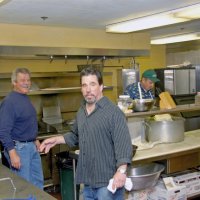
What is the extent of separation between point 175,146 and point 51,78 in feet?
8.60

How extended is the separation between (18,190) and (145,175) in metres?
1.34

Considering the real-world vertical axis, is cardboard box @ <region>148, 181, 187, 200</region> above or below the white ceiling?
below

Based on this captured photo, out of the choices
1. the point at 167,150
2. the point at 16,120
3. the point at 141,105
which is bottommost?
the point at 167,150

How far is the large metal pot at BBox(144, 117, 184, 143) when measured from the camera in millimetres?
3574

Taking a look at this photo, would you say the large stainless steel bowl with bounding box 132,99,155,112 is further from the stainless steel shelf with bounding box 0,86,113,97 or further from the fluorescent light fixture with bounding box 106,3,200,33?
the stainless steel shelf with bounding box 0,86,113,97

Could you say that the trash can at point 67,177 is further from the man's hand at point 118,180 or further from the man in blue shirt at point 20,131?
Answer: the man's hand at point 118,180

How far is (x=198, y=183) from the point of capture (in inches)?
144

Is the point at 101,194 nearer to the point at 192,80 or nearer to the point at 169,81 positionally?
the point at 169,81

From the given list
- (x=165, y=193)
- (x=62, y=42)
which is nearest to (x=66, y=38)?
(x=62, y=42)

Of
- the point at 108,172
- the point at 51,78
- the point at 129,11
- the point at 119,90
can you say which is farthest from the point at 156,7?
the point at 119,90

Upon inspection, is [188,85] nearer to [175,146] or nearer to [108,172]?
[175,146]

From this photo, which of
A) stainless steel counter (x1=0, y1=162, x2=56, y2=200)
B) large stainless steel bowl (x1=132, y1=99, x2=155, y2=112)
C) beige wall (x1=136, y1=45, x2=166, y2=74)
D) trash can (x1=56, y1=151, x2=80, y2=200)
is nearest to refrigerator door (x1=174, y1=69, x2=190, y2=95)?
beige wall (x1=136, y1=45, x2=166, y2=74)

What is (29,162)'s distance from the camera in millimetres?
3305

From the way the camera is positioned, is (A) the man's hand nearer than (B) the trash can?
Yes
